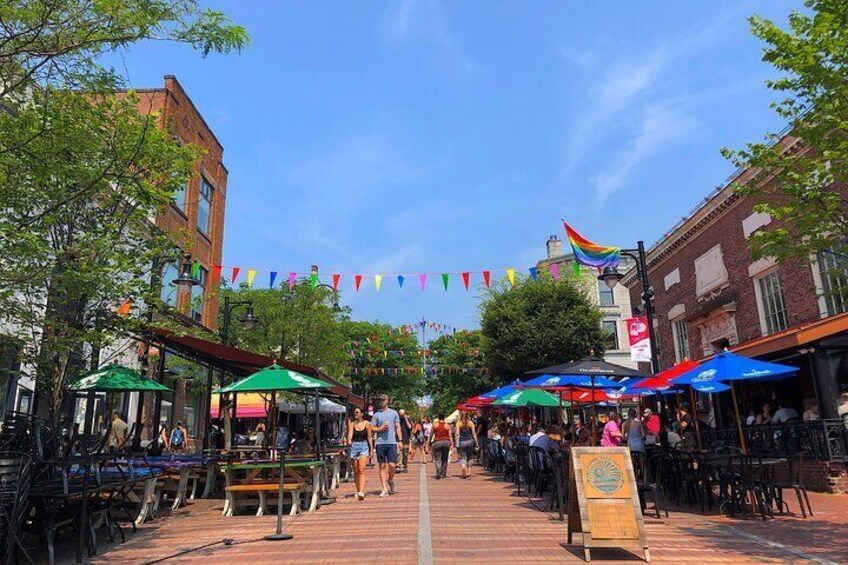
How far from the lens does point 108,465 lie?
10312 millimetres

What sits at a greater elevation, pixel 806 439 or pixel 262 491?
pixel 806 439

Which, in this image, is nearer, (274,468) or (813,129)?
(813,129)

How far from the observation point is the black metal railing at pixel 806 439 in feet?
38.3

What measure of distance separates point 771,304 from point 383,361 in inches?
1648

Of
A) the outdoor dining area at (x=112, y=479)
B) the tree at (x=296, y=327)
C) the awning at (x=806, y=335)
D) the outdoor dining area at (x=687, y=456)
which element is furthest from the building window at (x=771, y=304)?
the tree at (x=296, y=327)

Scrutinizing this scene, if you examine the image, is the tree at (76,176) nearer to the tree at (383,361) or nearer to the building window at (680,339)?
the building window at (680,339)

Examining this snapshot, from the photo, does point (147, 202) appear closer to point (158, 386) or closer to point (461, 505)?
point (158, 386)

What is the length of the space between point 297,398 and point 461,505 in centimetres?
1438

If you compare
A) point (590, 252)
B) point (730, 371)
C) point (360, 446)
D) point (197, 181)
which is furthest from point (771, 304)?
point (197, 181)

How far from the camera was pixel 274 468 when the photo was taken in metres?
10.4

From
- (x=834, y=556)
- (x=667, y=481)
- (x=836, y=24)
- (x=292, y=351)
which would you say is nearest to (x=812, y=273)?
(x=667, y=481)

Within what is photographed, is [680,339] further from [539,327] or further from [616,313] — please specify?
[616,313]

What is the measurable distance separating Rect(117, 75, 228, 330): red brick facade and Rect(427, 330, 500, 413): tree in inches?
983

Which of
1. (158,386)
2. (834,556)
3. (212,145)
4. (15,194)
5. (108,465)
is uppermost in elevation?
(212,145)
